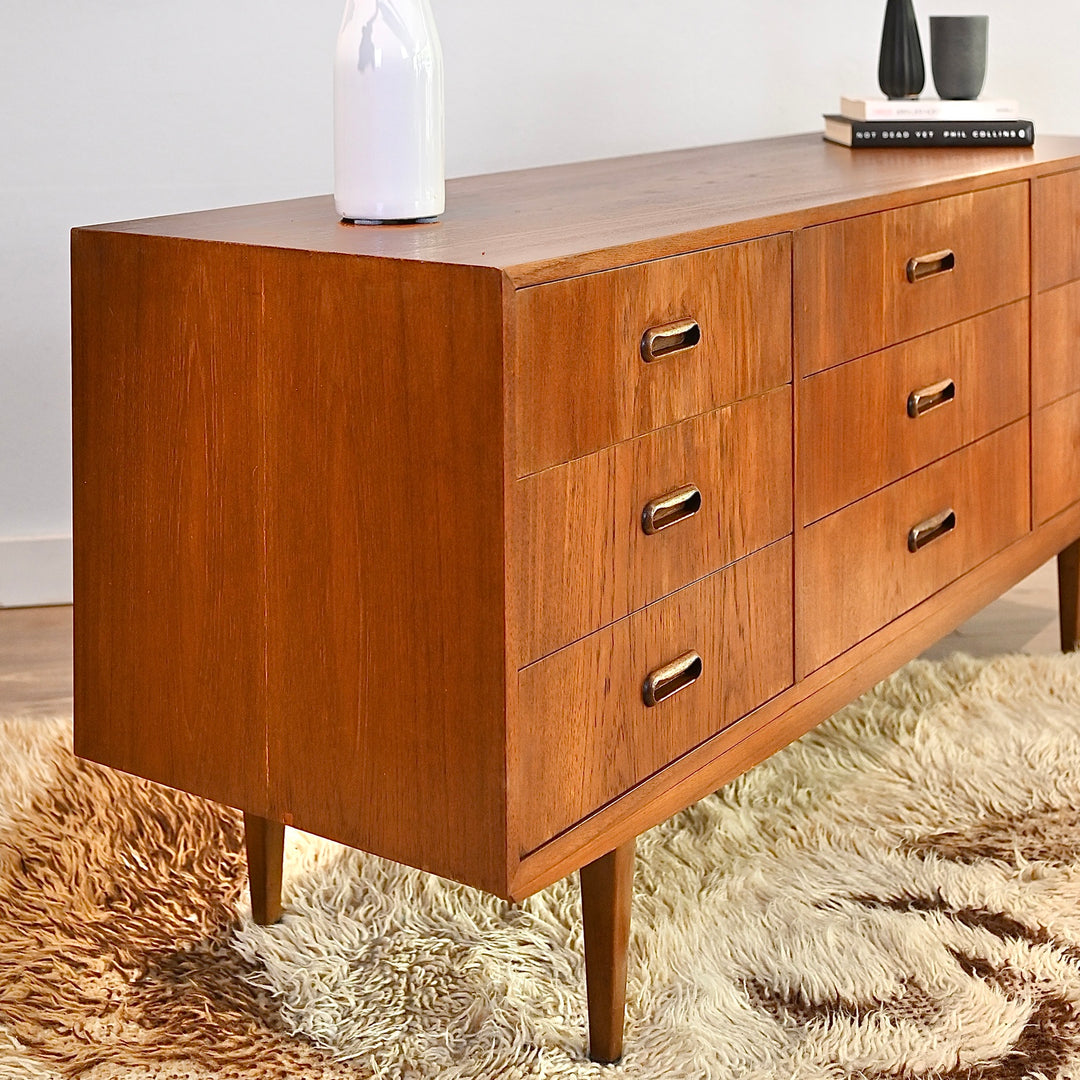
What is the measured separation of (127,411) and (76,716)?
29 cm

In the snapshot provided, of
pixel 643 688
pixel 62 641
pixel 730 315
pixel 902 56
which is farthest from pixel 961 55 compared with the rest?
pixel 62 641

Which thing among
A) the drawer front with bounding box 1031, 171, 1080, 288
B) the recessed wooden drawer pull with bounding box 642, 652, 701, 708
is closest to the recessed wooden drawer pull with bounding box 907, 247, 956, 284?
the drawer front with bounding box 1031, 171, 1080, 288

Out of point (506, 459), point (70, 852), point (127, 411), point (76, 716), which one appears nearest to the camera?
point (506, 459)

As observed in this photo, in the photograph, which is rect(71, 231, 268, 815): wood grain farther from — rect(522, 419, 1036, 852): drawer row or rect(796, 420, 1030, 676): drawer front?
rect(796, 420, 1030, 676): drawer front

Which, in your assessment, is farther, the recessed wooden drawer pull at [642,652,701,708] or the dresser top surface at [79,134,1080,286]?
the recessed wooden drawer pull at [642,652,701,708]

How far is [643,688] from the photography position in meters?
1.15

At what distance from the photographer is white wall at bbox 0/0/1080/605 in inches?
86.4

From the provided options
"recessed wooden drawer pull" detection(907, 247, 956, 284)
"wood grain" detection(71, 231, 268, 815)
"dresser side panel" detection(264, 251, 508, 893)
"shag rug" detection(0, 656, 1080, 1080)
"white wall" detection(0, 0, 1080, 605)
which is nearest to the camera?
"dresser side panel" detection(264, 251, 508, 893)

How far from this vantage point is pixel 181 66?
87.3 inches

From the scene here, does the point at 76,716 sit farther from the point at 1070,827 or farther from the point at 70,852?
the point at 1070,827

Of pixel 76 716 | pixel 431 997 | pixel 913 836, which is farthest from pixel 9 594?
pixel 913 836

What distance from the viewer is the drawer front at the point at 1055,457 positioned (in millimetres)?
1807

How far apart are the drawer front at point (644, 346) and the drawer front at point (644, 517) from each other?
0.06 ft

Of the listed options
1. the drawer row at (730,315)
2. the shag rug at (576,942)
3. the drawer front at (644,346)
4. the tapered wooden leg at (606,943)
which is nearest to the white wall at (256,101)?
the shag rug at (576,942)
